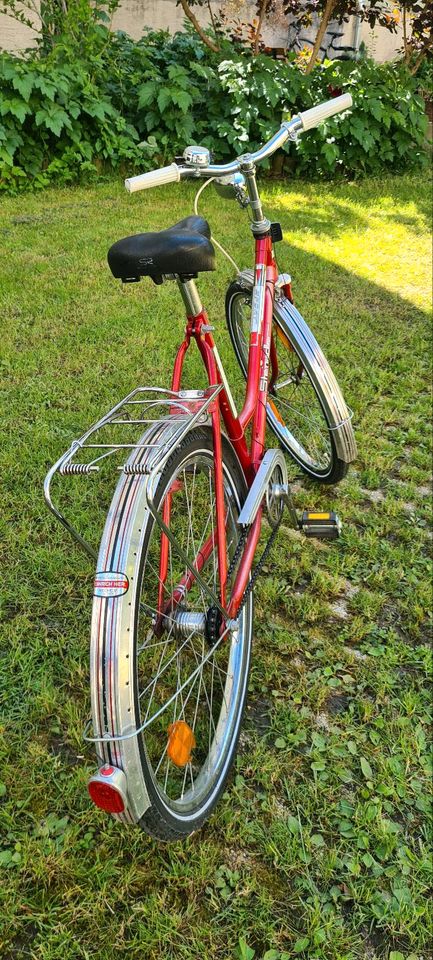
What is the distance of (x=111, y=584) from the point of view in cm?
113

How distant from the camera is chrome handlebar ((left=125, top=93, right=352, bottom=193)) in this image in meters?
1.60

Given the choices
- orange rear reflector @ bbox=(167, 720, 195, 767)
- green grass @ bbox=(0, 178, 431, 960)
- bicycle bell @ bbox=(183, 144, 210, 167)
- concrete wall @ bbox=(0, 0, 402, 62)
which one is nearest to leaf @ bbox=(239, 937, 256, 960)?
green grass @ bbox=(0, 178, 431, 960)

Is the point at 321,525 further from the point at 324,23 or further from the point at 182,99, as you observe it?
the point at 324,23

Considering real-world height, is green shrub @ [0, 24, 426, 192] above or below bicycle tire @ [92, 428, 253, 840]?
above

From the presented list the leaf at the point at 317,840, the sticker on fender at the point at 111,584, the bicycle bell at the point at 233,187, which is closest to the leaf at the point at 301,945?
the leaf at the point at 317,840

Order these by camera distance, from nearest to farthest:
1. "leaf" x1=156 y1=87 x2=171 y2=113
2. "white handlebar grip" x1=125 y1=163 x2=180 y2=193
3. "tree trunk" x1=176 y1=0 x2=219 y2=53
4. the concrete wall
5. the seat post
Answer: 1. the seat post
2. "white handlebar grip" x1=125 y1=163 x2=180 y2=193
3. "leaf" x1=156 y1=87 x2=171 y2=113
4. "tree trunk" x1=176 y1=0 x2=219 y2=53
5. the concrete wall

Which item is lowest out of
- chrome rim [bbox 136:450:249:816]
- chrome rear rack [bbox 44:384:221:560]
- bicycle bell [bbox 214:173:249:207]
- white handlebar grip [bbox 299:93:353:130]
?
chrome rim [bbox 136:450:249:816]

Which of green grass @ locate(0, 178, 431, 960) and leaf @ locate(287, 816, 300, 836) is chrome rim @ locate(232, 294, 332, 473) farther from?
leaf @ locate(287, 816, 300, 836)

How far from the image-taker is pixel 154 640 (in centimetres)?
174

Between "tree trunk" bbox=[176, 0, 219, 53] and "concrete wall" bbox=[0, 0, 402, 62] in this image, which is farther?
"concrete wall" bbox=[0, 0, 402, 62]

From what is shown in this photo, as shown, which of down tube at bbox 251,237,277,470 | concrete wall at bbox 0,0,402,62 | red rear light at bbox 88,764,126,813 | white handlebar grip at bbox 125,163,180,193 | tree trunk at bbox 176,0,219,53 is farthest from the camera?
concrete wall at bbox 0,0,402,62

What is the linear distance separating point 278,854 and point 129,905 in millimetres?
345

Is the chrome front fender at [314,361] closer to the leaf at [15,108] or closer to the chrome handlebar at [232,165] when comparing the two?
the chrome handlebar at [232,165]

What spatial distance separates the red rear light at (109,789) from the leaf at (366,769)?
83 centimetres
